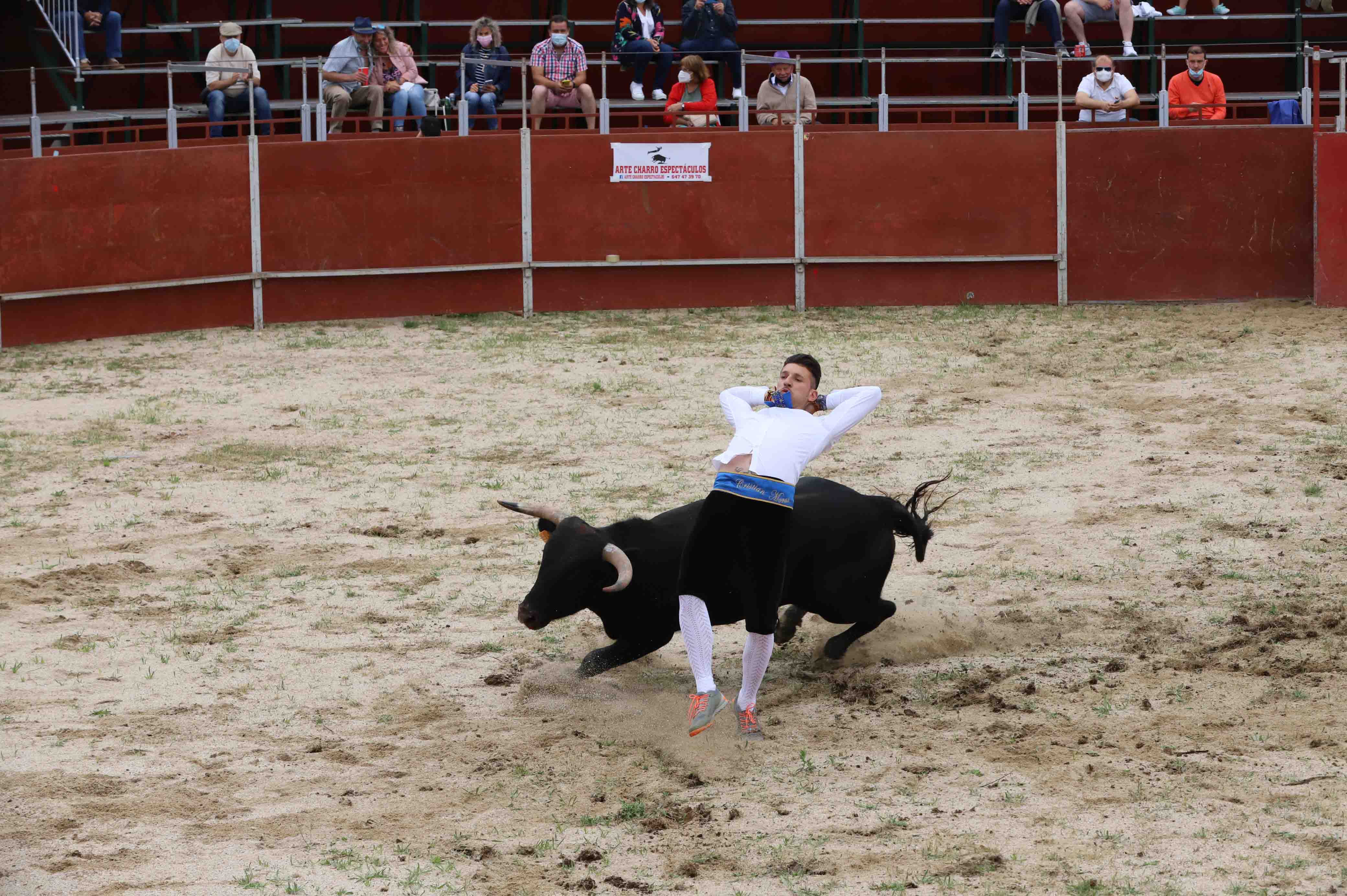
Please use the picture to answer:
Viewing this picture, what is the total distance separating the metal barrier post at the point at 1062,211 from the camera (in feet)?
50.4

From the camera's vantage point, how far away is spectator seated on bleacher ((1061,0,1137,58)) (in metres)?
18.4

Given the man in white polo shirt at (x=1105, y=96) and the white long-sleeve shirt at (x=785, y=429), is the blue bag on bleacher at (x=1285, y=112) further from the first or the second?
the white long-sleeve shirt at (x=785, y=429)

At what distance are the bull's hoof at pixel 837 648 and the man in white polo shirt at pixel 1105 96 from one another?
11.1 meters

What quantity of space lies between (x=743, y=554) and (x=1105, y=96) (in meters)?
12.1

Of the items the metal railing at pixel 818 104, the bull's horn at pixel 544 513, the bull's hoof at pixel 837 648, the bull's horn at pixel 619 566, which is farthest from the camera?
the metal railing at pixel 818 104

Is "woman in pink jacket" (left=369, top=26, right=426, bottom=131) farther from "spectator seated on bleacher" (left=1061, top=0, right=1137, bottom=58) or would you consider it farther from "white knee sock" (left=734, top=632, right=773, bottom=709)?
"white knee sock" (left=734, top=632, right=773, bottom=709)

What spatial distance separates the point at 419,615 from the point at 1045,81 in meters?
15.5

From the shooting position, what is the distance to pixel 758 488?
5688 millimetres

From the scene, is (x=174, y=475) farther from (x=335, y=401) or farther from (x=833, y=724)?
(x=833, y=724)

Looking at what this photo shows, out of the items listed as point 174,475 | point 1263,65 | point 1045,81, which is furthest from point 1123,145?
point 174,475

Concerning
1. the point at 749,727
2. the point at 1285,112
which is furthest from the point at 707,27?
the point at 749,727

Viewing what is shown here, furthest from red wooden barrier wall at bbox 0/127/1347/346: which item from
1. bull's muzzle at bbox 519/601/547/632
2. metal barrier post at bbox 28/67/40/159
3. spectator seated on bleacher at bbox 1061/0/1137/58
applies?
bull's muzzle at bbox 519/601/547/632

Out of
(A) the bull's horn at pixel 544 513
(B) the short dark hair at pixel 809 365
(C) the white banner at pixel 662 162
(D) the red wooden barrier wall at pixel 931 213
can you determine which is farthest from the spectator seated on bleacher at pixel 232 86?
(B) the short dark hair at pixel 809 365

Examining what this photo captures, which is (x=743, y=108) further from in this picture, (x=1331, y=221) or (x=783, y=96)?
(x=1331, y=221)
